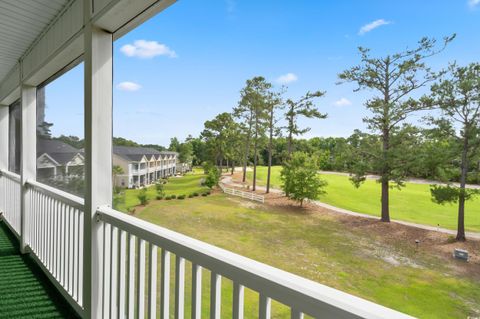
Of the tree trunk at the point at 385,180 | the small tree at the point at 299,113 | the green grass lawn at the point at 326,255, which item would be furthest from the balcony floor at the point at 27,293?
the tree trunk at the point at 385,180

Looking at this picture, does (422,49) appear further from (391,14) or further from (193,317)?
(193,317)

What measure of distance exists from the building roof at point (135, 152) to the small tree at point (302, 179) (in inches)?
25.3

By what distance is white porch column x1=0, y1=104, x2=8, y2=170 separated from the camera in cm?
464

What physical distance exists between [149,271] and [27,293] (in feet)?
6.13

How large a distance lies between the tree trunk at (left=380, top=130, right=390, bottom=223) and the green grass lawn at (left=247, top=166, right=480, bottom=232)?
0.05ft

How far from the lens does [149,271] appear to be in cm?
128

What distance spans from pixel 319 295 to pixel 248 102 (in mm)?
831

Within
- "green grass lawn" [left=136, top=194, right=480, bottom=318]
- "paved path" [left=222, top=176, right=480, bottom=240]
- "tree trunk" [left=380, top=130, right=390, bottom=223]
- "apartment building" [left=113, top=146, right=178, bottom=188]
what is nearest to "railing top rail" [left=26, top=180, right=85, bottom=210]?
"apartment building" [left=113, top=146, right=178, bottom=188]

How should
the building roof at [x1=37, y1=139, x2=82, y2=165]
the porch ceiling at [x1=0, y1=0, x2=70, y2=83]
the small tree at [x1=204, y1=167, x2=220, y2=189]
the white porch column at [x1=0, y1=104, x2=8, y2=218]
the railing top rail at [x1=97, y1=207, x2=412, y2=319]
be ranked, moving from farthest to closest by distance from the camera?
1. the white porch column at [x1=0, y1=104, x2=8, y2=218]
2. the building roof at [x1=37, y1=139, x2=82, y2=165]
3. the porch ceiling at [x1=0, y1=0, x2=70, y2=83]
4. the small tree at [x1=204, y1=167, x2=220, y2=189]
5. the railing top rail at [x1=97, y1=207, x2=412, y2=319]

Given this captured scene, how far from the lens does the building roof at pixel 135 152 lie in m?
1.55

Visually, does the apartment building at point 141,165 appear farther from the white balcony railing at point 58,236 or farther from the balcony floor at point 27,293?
the balcony floor at point 27,293

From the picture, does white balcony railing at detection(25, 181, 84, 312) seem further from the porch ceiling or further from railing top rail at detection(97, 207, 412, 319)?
the porch ceiling

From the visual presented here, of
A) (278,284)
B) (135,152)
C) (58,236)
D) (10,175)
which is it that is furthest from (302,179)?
(10,175)

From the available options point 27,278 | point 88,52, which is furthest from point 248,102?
point 27,278
